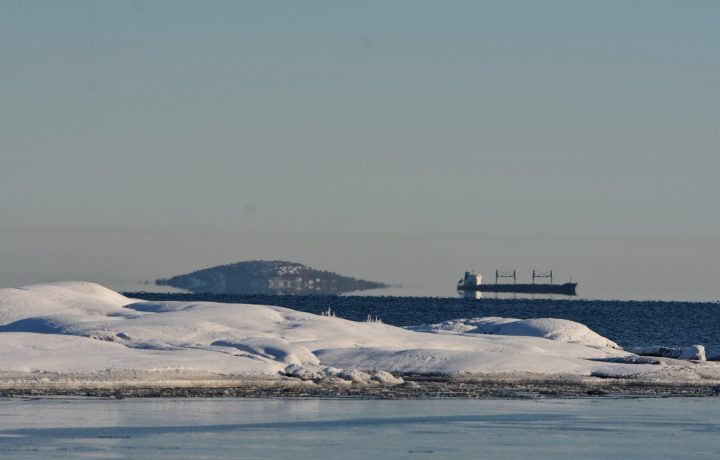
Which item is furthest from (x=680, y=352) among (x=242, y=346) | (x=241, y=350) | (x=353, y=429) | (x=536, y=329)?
(x=353, y=429)

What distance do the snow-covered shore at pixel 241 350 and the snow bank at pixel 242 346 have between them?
5 centimetres

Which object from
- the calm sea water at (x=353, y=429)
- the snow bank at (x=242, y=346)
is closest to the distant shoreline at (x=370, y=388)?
the snow bank at (x=242, y=346)

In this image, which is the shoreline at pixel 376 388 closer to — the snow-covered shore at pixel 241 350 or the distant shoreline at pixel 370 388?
the distant shoreline at pixel 370 388

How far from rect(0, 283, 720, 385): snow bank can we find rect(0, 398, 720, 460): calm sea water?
6741 mm

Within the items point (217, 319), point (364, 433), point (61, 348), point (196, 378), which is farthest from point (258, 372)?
point (364, 433)

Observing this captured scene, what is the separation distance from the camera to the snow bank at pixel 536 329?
61625 mm

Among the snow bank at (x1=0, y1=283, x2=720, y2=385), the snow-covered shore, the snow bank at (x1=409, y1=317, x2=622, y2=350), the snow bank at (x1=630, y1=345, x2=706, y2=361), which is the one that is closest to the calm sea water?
the snow-covered shore

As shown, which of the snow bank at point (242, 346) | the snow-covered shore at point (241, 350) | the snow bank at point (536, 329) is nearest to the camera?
the snow-covered shore at point (241, 350)

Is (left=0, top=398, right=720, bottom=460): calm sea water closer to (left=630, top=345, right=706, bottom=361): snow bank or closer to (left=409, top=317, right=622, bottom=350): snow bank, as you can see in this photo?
(left=630, top=345, right=706, bottom=361): snow bank

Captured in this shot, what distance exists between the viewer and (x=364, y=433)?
29.7 meters

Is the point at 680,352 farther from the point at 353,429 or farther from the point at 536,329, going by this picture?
the point at 353,429

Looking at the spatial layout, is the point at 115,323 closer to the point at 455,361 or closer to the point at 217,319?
the point at 217,319

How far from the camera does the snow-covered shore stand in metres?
41.6

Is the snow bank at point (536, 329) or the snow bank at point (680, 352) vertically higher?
the snow bank at point (536, 329)
